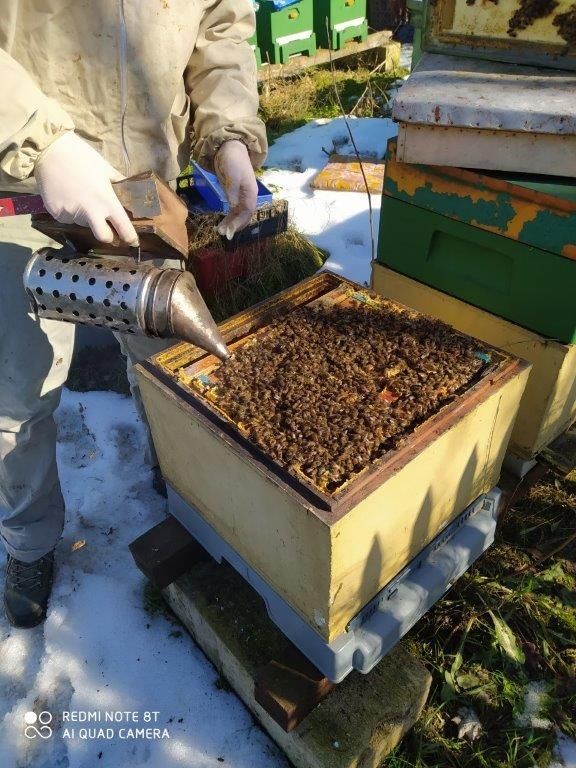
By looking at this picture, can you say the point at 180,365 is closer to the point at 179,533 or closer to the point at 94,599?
the point at 179,533

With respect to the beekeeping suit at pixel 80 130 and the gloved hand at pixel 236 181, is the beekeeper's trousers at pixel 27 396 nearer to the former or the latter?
the beekeeping suit at pixel 80 130

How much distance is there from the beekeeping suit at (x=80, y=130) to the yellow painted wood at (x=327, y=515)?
508mm

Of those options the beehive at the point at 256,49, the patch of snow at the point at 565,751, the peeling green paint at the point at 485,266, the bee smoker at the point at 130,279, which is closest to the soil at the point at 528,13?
the peeling green paint at the point at 485,266

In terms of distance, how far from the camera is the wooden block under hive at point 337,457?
132 centimetres

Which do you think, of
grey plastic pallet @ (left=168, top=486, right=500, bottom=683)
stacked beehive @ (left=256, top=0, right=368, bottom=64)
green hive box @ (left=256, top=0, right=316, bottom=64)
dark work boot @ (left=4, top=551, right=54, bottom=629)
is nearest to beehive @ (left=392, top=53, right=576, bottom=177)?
grey plastic pallet @ (left=168, top=486, right=500, bottom=683)

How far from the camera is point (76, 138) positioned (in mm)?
1461

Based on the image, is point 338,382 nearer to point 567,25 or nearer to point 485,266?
point 485,266

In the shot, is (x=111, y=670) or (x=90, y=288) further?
(x=111, y=670)

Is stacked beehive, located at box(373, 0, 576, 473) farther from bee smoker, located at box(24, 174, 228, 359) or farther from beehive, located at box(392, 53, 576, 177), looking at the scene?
bee smoker, located at box(24, 174, 228, 359)

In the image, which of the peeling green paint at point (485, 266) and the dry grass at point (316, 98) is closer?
the peeling green paint at point (485, 266)

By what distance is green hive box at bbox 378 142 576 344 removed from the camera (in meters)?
1.72

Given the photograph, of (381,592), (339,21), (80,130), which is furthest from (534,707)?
(339,21)

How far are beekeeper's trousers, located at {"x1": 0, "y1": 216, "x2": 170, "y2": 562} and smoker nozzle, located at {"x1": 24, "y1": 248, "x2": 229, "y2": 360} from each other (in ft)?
1.11

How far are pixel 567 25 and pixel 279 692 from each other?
2145 mm
